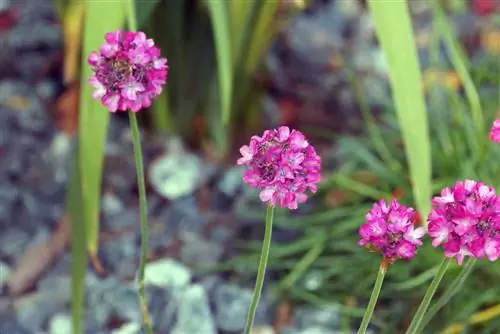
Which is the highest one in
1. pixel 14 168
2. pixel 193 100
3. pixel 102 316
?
pixel 193 100

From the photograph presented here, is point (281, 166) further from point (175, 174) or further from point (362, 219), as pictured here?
point (175, 174)

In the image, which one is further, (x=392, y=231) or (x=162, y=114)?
(x=162, y=114)

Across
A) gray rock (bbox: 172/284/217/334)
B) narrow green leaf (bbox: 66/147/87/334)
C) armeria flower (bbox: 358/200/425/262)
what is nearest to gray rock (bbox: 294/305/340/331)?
gray rock (bbox: 172/284/217/334)

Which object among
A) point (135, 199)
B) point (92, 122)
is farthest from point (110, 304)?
point (92, 122)

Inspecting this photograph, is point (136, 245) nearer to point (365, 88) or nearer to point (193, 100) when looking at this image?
point (193, 100)

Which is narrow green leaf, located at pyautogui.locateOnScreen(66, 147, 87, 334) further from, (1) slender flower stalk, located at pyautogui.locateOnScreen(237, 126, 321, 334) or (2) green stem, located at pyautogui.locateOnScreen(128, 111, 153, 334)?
(1) slender flower stalk, located at pyautogui.locateOnScreen(237, 126, 321, 334)

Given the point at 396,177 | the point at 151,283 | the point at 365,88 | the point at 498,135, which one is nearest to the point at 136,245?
the point at 151,283
